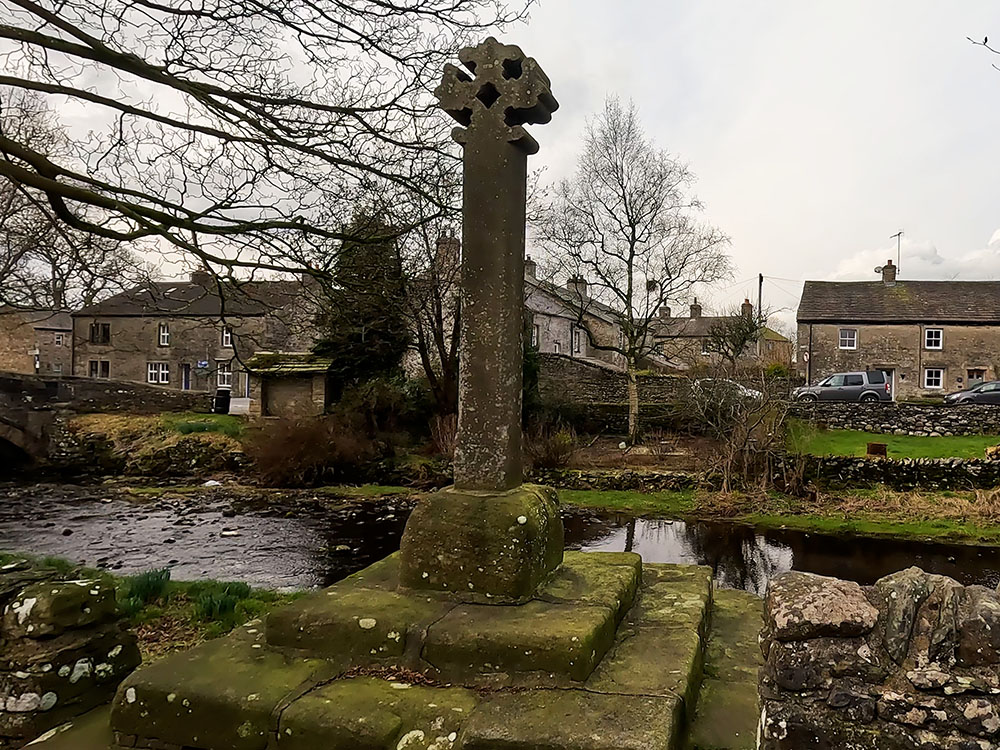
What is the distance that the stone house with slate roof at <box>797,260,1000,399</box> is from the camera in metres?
34.1

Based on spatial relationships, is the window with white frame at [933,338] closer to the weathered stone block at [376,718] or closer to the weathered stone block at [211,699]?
the weathered stone block at [376,718]

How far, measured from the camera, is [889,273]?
38656mm

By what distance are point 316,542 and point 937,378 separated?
113 ft

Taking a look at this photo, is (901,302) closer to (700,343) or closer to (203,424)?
(700,343)

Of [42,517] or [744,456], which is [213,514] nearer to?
[42,517]

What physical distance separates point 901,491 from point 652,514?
6.04 metres

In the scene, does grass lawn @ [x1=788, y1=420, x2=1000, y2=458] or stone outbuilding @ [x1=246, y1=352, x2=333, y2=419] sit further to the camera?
stone outbuilding @ [x1=246, y1=352, x2=333, y2=419]

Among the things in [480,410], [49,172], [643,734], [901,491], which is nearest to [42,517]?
[49,172]

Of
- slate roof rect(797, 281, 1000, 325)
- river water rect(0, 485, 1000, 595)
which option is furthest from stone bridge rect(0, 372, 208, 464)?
slate roof rect(797, 281, 1000, 325)

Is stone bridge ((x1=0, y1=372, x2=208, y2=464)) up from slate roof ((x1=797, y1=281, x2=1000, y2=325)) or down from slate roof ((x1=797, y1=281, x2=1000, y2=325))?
down

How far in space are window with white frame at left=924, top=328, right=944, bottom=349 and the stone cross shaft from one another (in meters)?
37.1

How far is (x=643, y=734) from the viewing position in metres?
2.77

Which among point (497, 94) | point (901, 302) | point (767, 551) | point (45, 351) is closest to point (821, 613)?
point (497, 94)

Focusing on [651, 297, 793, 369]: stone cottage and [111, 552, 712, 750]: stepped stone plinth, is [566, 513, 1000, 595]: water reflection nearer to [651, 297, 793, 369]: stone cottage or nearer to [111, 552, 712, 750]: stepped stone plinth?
[111, 552, 712, 750]: stepped stone plinth
